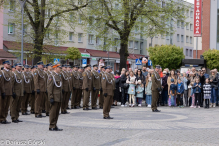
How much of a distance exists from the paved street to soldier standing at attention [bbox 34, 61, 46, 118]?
2.44ft

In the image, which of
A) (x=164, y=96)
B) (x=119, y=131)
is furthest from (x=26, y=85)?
(x=164, y=96)

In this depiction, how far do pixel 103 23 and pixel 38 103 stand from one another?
1669cm

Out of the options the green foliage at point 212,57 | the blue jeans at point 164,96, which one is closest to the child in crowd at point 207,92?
the blue jeans at point 164,96

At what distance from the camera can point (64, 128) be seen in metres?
11.7

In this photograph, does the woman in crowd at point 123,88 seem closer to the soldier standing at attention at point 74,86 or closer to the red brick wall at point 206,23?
A: the soldier standing at attention at point 74,86

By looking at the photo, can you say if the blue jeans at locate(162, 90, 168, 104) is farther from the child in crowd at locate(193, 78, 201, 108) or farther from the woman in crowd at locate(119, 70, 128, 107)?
the woman in crowd at locate(119, 70, 128, 107)

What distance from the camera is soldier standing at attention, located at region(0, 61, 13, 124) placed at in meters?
12.7

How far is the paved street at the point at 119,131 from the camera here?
9438 millimetres

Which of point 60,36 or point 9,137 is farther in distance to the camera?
point 60,36

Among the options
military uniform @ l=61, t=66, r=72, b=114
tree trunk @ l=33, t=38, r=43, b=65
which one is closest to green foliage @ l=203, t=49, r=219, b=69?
tree trunk @ l=33, t=38, r=43, b=65

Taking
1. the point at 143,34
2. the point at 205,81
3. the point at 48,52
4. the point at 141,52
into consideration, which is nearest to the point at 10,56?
the point at 48,52

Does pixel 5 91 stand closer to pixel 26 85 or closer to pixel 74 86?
pixel 26 85

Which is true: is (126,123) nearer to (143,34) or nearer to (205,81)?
(205,81)

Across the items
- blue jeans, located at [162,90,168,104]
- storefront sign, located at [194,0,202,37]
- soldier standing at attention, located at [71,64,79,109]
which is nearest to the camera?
soldier standing at attention, located at [71,64,79,109]
